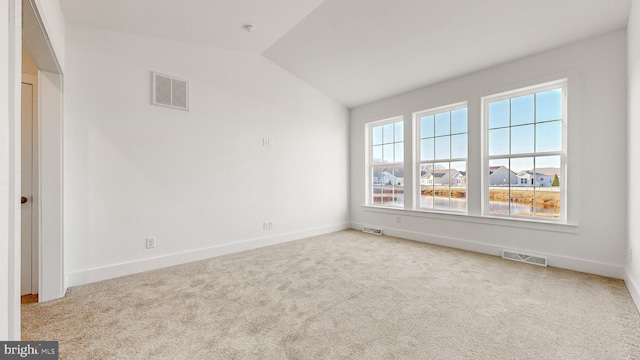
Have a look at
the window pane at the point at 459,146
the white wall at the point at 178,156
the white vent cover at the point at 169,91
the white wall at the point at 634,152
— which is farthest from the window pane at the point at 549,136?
the white vent cover at the point at 169,91

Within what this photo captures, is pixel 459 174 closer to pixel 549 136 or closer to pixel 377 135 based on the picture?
pixel 549 136

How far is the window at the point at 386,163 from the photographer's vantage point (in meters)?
5.19

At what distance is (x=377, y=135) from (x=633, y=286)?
13.2 feet

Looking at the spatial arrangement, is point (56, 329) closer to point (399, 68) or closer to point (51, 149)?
point (51, 149)

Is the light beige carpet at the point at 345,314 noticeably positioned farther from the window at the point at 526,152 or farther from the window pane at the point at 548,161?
the window pane at the point at 548,161

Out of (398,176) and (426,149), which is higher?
(426,149)

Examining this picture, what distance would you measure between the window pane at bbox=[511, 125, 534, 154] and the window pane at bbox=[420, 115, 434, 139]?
1.21m

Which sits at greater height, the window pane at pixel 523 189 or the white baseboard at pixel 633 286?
the window pane at pixel 523 189

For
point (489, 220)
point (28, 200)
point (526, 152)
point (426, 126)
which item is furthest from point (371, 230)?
point (28, 200)

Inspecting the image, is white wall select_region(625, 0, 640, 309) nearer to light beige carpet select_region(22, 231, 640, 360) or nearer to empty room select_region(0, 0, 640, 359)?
empty room select_region(0, 0, 640, 359)

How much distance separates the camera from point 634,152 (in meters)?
2.50

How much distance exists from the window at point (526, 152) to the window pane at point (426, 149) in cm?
87

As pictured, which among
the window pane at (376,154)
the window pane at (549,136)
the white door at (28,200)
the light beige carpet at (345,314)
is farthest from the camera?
the window pane at (376,154)
